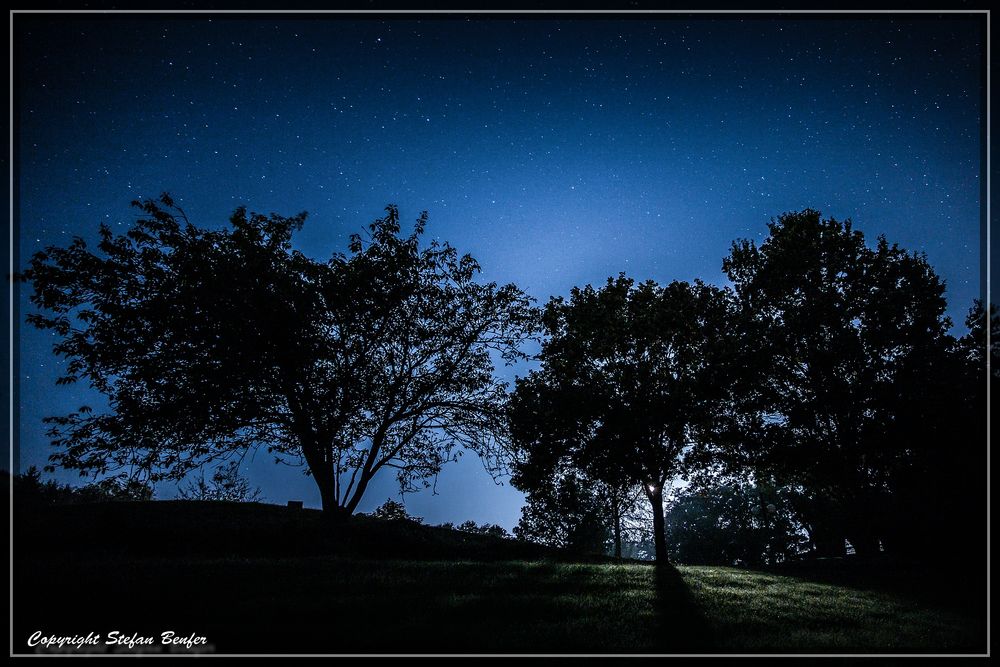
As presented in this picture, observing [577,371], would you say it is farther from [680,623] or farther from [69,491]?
[69,491]

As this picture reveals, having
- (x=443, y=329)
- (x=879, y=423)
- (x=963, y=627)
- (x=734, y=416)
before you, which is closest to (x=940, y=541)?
(x=879, y=423)

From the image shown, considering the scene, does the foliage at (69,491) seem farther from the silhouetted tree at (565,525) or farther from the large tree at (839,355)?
the large tree at (839,355)

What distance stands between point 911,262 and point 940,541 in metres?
14.3

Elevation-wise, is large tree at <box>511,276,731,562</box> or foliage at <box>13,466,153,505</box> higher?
large tree at <box>511,276,731,562</box>

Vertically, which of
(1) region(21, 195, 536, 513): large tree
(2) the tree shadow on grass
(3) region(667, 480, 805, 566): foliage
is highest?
(1) region(21, 195, 536, 513): large tree

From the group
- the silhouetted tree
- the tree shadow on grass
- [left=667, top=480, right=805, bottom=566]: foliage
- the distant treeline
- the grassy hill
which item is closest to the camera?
the grassy hill

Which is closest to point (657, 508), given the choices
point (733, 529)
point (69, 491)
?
point (69, 491)

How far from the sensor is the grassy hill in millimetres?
6516

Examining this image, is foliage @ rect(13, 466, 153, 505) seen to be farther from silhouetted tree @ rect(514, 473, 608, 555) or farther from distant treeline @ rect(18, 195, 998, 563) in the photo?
silhouetted tree @ rect(514, 473, 608, 555)

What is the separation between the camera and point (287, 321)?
52.2 feet

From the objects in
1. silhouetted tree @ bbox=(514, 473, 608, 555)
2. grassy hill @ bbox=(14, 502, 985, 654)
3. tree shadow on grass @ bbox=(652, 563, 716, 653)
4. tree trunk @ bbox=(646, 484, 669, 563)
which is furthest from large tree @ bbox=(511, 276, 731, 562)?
tree shadow on grass @ bbox=(652, 563, 716, 653)

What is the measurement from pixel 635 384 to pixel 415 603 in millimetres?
19454

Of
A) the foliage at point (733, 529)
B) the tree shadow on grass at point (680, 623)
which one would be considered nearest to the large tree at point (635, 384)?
the tree shadow on grass at point (680, 623)

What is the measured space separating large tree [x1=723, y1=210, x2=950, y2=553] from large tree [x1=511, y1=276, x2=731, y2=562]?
2266 millimetres
